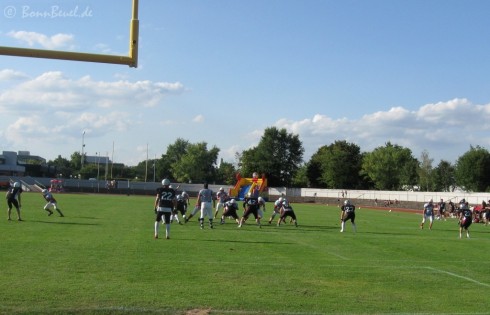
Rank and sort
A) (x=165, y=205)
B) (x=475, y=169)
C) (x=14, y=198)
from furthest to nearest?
(x=475, y=169), (x=14, y=198), (x=165, y=205)

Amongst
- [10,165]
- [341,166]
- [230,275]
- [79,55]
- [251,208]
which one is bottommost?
[230,275]

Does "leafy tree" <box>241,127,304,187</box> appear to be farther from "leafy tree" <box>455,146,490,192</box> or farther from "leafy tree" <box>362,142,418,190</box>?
"leafy tree" <box>455,146,490,192</box>

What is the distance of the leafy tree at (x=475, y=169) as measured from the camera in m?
80.1

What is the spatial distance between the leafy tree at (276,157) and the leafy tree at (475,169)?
35649mm

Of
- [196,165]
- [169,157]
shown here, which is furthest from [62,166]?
[196,165]

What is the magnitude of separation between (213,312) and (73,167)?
15416 centimetres

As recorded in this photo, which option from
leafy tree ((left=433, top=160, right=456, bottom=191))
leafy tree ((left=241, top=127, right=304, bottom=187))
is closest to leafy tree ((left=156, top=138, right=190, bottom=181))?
leafy tree ((left=241, top=127, right=304, bottom=187))

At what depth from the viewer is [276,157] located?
10781 cm

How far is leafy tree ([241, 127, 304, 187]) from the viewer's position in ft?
351

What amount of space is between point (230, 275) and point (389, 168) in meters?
92.9

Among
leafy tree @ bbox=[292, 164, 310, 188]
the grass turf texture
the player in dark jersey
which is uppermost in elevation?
leafy tree @ bbox=[292, 164, 310, 188]

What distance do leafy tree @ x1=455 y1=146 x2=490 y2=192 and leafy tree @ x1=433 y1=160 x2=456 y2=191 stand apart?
15.1 metres

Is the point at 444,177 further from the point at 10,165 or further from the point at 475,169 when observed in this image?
the point at 10,165

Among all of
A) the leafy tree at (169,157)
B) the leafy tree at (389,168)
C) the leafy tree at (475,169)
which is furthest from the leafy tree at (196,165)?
the leafy tree at (475,169)
